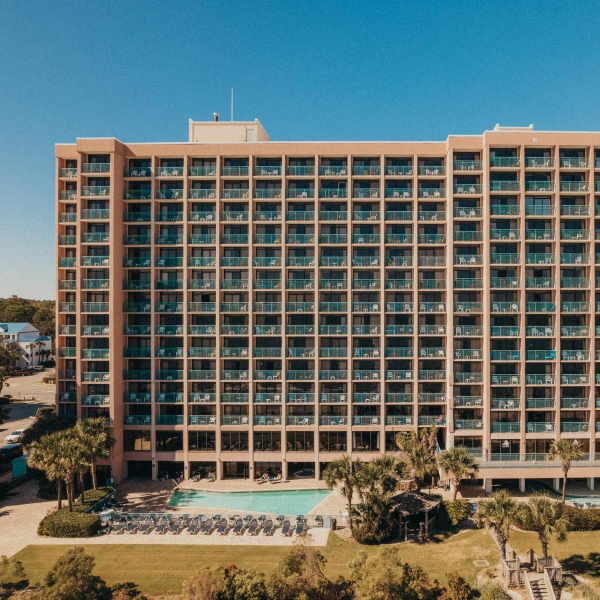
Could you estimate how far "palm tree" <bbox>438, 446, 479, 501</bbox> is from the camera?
3538cm

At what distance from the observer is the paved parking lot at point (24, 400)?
66.3 metres

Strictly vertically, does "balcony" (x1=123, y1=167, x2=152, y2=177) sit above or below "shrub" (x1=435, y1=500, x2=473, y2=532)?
above

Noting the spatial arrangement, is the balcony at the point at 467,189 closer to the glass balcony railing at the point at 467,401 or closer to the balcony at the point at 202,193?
the glass balcony railing at the point at 467,401

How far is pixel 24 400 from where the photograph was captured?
3265 inches

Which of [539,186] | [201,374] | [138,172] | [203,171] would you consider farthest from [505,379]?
[138,172]

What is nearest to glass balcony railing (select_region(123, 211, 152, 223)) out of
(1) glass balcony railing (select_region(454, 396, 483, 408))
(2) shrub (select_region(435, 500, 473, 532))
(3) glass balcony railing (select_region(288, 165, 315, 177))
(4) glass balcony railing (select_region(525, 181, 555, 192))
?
(3) glass balcony railing (select_region(288, 165, 315, 177))

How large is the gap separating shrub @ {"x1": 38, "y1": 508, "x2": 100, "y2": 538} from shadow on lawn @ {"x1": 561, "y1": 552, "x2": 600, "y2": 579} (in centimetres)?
3676

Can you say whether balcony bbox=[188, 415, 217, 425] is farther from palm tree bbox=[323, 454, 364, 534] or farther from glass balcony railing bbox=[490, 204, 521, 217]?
glass balcony railing bbox=[490, 204, 521, 217]

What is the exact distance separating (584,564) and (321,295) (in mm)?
31125

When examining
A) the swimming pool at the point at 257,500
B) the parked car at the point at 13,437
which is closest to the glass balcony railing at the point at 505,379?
the swimming pool at the point at 257,500

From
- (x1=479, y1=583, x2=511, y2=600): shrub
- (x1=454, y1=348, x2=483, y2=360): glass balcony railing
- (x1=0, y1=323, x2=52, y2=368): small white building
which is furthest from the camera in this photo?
(x1=0, y1=323, x2=52, y2=368): small white building

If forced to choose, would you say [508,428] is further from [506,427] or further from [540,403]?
[540,403]

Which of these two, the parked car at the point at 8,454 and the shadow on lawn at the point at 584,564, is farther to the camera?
the parked car at the point at 8,454

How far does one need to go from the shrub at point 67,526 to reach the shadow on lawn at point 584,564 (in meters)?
36.8
